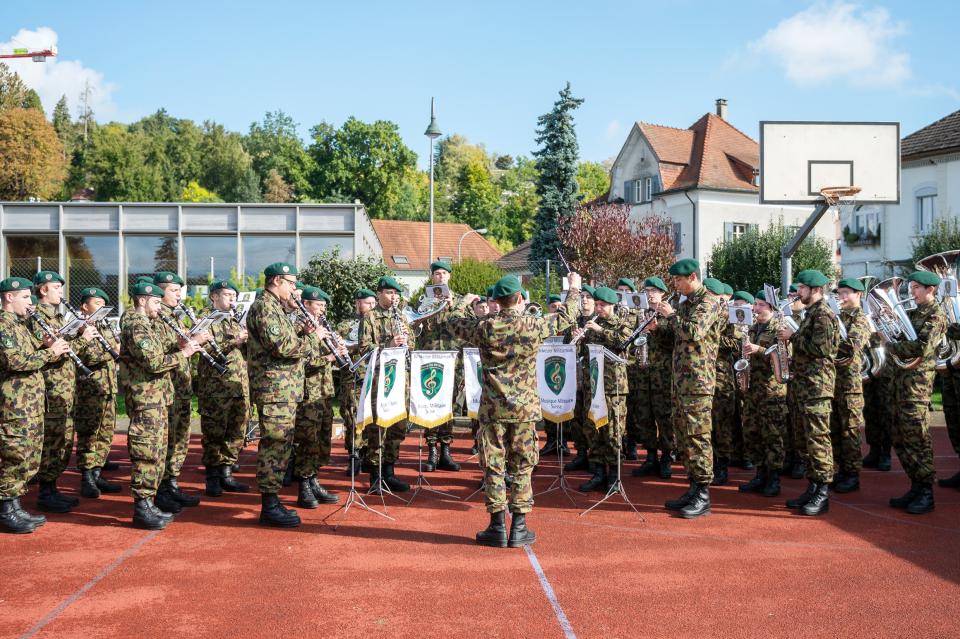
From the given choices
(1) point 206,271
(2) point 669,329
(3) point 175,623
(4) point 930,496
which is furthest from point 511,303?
(1) point 206,271

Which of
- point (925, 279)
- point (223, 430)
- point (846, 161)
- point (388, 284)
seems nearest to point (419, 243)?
point (846, 161)

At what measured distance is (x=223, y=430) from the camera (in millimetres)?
8602

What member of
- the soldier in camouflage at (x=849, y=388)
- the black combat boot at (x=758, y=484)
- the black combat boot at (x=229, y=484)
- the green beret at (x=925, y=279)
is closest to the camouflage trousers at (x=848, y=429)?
the soldier in camouflage at (x=849, y=388)

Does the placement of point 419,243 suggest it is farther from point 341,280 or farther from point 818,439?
point 818,439

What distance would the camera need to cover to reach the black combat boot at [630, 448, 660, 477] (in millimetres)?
9578

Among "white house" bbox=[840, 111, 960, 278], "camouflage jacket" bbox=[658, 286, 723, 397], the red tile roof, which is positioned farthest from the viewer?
the red tile roof

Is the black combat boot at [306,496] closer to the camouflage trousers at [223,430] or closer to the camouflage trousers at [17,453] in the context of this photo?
the camouflage trousers at [223,430]

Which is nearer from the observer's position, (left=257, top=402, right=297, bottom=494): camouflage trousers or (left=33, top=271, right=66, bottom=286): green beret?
(left=257, top=402, right=297, bottom=494): camouflage trousers

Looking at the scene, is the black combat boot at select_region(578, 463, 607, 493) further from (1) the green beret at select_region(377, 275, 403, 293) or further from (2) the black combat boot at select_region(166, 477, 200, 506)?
(2) the black combat boot at select_region(166, 477, 200, 506)

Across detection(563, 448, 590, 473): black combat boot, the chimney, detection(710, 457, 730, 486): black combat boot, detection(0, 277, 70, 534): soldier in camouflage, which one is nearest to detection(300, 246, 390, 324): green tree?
detection(563, 448, 590, 473): black combat boot

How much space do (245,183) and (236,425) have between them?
7086cm

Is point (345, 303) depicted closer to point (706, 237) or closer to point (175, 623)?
point (175, 623)

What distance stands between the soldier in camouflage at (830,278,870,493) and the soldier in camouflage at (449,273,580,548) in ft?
11.9

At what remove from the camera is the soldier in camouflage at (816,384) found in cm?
753
